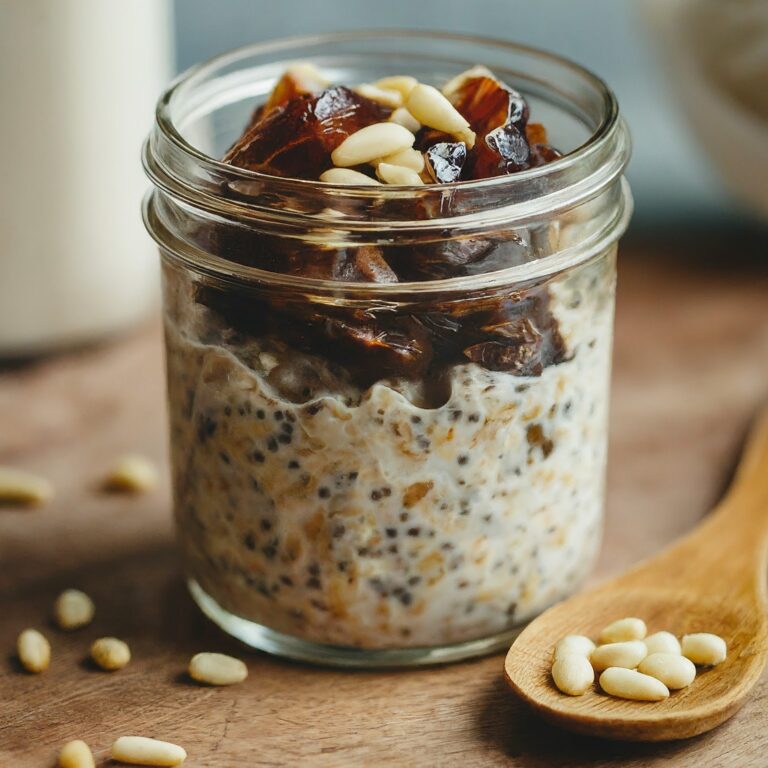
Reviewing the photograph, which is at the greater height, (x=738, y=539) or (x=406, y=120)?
(x=406, y=120)

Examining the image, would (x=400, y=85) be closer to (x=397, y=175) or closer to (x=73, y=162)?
(x=397, y=175)

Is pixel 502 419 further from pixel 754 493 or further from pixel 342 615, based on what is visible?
pixel 754 493

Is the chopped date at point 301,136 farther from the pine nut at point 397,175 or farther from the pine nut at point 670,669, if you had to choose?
the pine nut at point 670,669

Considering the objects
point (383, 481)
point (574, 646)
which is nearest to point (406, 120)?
point (383, 481)

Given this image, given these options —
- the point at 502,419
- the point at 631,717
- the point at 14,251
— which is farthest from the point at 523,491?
the point at 14,251

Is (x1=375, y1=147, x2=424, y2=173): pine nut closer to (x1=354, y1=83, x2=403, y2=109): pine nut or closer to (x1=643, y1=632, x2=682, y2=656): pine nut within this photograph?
(x1=354, y1=83, x2=403, y2=109): pine nut

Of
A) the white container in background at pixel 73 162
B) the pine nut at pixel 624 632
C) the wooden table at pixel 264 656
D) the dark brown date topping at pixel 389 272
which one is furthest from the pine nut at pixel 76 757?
the white container in background at pixel 73 162

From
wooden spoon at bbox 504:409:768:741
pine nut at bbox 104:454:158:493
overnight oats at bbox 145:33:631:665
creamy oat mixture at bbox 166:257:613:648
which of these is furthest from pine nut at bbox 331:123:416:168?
pine nut at bbox 104:454:158:493
